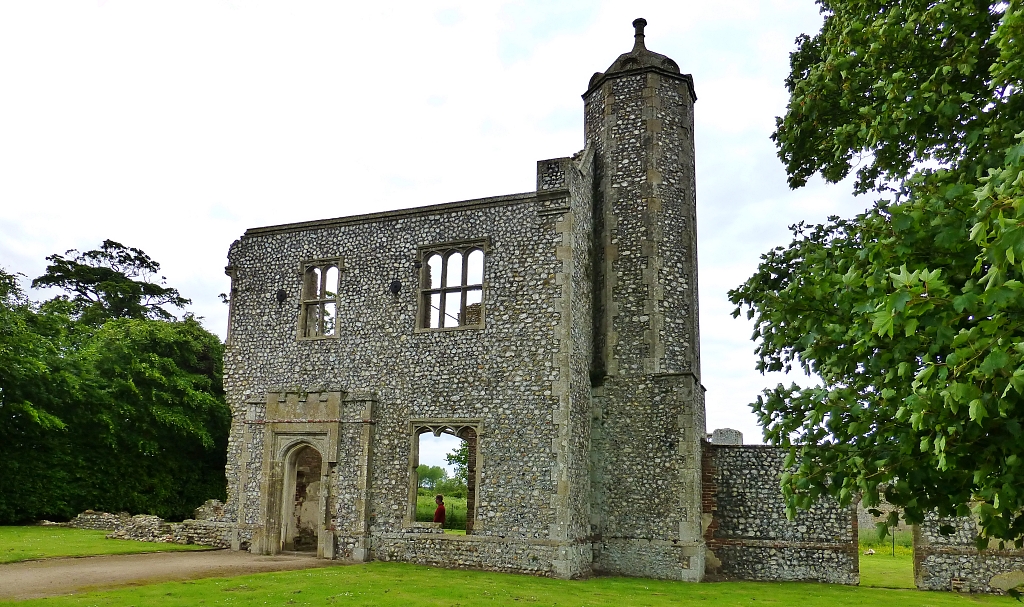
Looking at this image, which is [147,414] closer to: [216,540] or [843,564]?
[216,540]

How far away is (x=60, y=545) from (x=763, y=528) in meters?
15.9

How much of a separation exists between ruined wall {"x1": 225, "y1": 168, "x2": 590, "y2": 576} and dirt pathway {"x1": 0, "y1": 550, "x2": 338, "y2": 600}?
1370mm

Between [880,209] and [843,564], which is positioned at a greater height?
[880,209]

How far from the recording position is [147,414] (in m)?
24.4

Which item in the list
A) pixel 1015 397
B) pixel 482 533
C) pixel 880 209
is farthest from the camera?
pixel 482 533

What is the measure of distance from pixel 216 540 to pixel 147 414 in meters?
7.78

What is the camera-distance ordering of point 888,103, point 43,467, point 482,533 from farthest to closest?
1. point 43,467
2. point 482,533
3. point 888,103

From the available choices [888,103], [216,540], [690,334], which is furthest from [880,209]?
[216,540]

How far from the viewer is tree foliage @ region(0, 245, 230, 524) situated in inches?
839

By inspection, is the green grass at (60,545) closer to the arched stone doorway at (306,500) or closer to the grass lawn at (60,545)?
the grass lawn at (60,545)

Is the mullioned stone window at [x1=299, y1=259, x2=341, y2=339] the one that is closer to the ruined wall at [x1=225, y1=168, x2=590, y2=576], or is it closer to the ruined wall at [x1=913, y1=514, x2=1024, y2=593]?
the ruined wall at [x1=225, y1=168, x2=590, y2=576]

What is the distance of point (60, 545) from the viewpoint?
54.8 ft

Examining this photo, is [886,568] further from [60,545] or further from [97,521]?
[97,521]

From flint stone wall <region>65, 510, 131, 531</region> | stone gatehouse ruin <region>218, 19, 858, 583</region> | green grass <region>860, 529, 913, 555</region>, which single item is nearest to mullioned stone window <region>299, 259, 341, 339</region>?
stone gatehouse ruin <region>218, 19, 858, 583</region>
